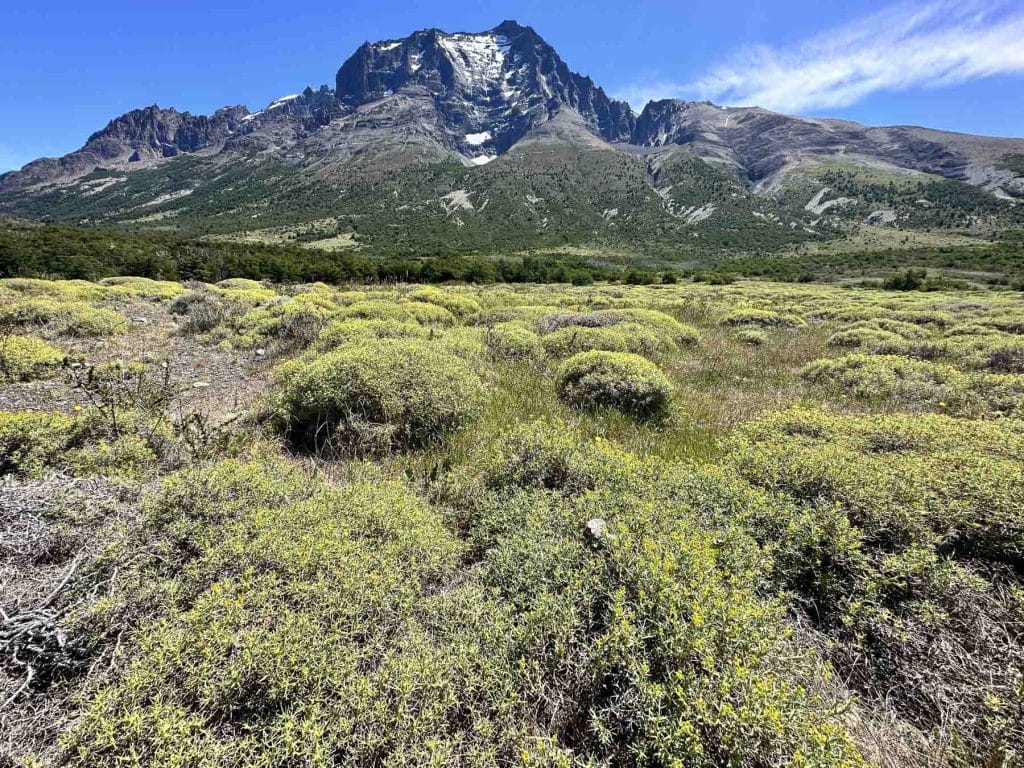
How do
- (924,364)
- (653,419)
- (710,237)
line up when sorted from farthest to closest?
1. (710,237)
2. (924,364)
3. (653,419)

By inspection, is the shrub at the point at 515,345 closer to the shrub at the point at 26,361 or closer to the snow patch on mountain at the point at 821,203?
the shrub at the point at 26,361

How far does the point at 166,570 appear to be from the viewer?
264 centimetres

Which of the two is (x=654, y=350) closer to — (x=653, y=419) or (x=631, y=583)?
(x=653, y=419)

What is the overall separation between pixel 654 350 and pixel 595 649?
9350mm

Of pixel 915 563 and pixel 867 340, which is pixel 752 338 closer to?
pixel 867 340

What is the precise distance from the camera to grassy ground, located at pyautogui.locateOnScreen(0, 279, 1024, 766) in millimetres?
1839

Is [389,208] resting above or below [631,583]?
above

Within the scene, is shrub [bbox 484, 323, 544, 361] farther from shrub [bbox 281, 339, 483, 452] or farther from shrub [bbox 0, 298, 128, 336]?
shrub [bbox 0, 298, 128, 336]

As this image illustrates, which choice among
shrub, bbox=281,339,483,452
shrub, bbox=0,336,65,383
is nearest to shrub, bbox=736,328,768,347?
shrub, bbox=281,339,483,452

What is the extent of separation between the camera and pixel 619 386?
22.1ft

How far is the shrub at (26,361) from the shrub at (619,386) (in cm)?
881

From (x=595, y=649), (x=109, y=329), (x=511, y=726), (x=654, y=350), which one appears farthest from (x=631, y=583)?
(x=109, y=329)

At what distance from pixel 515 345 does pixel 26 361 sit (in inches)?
344

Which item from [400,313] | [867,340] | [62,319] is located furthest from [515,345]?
[62,319]
